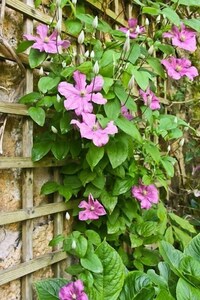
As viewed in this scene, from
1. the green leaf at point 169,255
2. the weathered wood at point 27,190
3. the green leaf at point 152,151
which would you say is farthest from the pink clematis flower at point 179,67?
the green leaf at point 169,255

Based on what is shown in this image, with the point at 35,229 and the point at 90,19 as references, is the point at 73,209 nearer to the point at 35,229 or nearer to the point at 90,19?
the point at 35,229

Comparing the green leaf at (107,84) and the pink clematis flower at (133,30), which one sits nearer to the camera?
the green leaf at (107,84)

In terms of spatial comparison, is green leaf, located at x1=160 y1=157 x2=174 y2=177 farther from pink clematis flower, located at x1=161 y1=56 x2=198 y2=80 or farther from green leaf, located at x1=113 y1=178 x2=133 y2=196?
pink clematis flower, located at x1=161 y1=56 x2=198 y2=80

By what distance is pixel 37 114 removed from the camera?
121 cm

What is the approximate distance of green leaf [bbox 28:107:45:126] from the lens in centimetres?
120

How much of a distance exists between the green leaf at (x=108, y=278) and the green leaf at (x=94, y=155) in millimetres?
254

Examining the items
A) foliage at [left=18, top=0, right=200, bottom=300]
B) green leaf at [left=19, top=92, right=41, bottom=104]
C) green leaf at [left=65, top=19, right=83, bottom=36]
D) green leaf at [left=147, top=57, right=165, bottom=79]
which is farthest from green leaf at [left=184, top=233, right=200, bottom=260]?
green leaf at [left=65, top=19, right=83, bottom=36]

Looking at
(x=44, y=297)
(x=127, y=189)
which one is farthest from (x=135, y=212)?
(x=44, y=297)

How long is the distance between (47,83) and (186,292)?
750 mm

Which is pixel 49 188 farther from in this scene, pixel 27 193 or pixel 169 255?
pixel 169 255

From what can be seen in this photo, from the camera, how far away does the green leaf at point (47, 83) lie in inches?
47.5

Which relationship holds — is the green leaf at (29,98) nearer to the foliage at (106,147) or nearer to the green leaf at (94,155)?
the foliage at (106,147)

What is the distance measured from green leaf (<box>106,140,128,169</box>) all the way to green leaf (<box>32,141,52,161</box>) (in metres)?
0.20

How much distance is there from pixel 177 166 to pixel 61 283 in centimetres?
148
